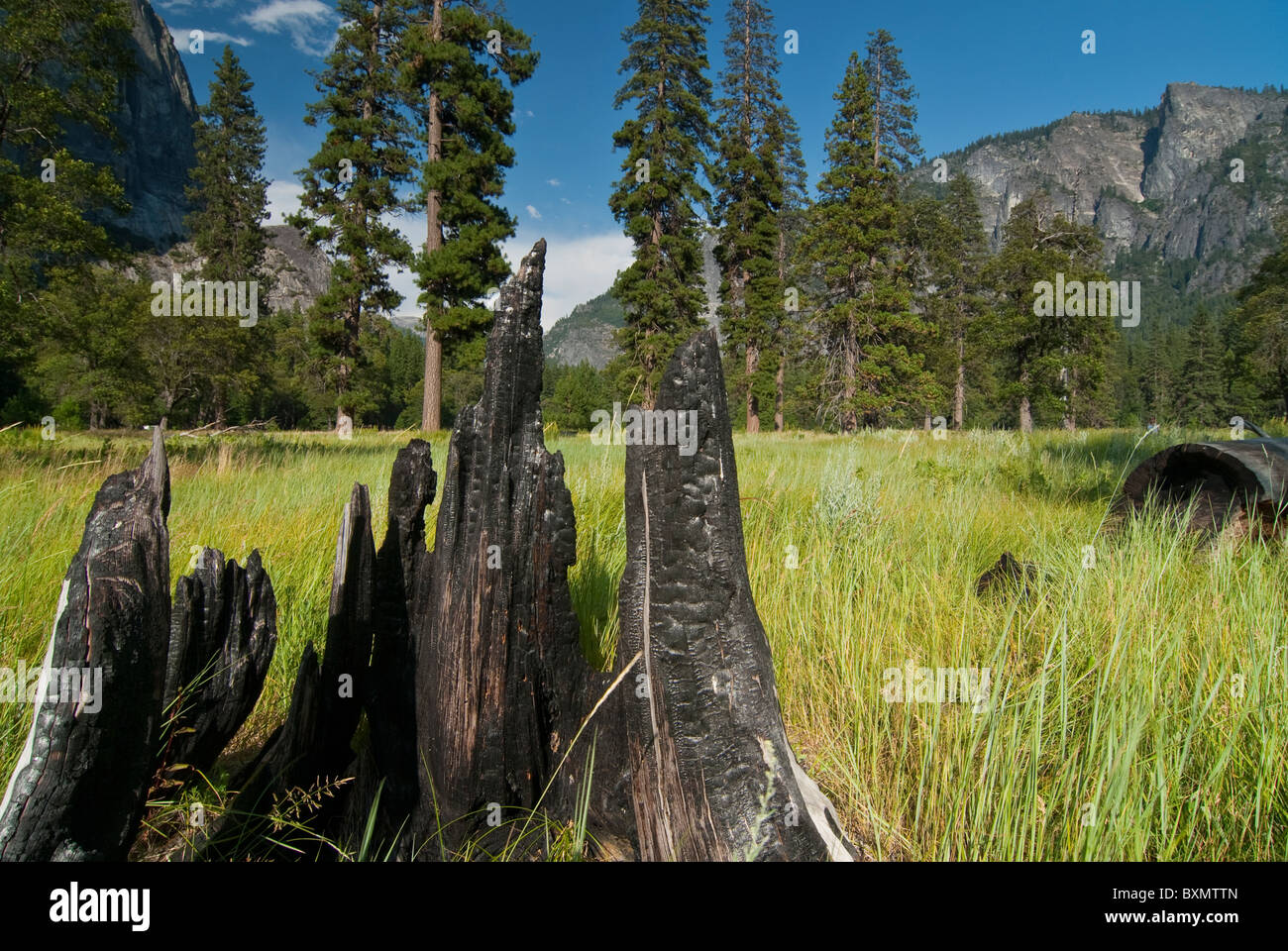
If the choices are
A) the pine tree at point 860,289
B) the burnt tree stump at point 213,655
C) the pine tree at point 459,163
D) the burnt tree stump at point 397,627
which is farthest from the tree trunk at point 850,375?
the burnt tree stump at point 213,655

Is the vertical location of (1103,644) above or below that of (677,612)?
below

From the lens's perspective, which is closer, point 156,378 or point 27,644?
point 27,644

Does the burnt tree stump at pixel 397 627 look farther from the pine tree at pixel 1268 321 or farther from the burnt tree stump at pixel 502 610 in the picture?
the pine tree at pixel 1268 321

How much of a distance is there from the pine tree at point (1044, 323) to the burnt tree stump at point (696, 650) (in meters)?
34.3

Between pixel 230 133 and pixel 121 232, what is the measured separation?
212ft

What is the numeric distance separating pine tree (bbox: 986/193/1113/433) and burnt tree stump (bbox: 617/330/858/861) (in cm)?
3427

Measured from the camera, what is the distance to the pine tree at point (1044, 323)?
99.0 feet

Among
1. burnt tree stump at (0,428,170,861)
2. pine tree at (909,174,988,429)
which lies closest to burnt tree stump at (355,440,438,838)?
burnt tree stump at (0,428,170,861)

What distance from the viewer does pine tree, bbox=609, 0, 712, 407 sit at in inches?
1136

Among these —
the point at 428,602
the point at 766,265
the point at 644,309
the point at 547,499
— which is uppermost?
the point at 766,265

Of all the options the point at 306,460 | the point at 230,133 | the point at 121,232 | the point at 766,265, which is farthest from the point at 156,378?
the point at 121,232

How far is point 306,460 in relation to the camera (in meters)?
7.31

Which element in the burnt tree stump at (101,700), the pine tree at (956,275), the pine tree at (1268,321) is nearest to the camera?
the burnt tree stump at (101,700)

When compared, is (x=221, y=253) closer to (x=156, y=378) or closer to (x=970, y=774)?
(x=156, y=378)
